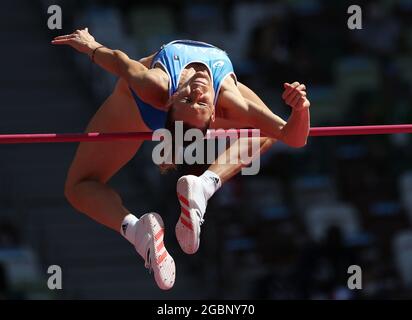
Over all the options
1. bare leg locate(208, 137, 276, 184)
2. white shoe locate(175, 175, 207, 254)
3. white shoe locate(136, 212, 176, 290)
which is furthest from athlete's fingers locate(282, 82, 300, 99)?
white shoe locate(136, 212, 176, 290)

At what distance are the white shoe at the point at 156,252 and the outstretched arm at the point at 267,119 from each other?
0.87 meters

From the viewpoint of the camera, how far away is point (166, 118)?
31.7 feet

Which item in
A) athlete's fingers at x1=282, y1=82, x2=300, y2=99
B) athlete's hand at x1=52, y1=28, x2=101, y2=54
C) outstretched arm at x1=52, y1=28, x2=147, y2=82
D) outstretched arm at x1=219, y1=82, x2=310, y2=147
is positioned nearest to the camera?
athlete's fingers at x1=282, y1=82, x2=300, y2=99

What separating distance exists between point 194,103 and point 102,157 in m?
1.02

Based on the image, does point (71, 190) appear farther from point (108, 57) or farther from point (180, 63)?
point (180, 63)

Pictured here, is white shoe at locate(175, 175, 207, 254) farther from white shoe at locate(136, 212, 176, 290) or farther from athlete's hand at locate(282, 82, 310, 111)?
athlete's hand at locate(282, 82, 310, 111)

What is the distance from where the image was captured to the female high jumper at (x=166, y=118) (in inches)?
374

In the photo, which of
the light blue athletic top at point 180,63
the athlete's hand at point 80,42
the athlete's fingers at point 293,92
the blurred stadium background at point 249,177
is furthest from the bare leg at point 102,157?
the blurred stadium background at point 249,177

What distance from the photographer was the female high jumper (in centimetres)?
949

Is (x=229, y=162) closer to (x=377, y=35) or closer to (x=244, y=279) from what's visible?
(x=244, y=279)

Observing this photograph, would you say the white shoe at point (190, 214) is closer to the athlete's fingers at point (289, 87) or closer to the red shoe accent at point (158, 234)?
the red shoe accent at point (158, 234)

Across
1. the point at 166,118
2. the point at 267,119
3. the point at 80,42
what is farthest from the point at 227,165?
the point at 80,42
